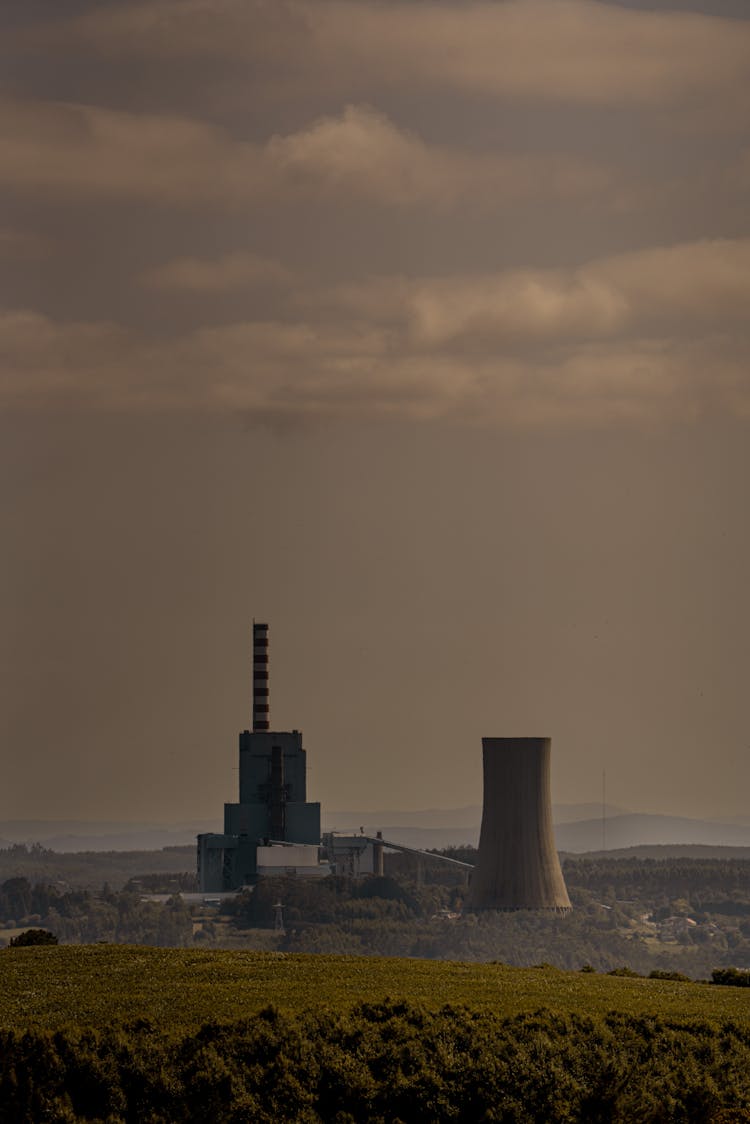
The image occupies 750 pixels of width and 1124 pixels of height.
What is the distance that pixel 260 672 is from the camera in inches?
4390

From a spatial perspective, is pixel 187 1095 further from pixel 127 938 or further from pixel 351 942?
pixel 127 938

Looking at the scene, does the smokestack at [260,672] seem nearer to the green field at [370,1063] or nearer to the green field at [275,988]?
the green field at [275,988]

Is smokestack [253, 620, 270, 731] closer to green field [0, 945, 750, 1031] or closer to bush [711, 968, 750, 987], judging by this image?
bush [711, 968, 750, 987]

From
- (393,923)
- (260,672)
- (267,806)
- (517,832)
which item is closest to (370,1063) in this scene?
(517,832)

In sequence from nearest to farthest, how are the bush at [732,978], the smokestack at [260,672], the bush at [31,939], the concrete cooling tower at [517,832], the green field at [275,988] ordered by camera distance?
1. the green field at [275,988]
2. the bush at [732,978]
3. the bush at [31,939]
4. the concrete cooling tower at [517,832]
5. the smokestack at [260,672]

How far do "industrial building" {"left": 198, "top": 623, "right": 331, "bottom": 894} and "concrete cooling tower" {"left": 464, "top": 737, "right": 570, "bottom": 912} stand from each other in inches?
661

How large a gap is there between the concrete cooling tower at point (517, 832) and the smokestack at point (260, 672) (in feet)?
64.3

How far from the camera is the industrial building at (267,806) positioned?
11256 cm

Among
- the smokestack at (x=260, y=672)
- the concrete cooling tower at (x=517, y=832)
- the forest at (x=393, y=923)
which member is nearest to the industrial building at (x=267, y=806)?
the smokestack at (x=260, y=672)

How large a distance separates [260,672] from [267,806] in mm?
9012

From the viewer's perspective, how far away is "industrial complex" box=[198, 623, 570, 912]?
93125 millimetres

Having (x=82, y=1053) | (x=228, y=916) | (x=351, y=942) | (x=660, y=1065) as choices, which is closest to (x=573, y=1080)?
(x=660, y=1065)

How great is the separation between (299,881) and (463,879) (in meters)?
29.9

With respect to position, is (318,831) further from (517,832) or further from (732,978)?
(732,978)
